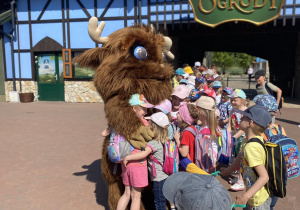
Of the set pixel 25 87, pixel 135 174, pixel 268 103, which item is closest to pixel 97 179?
pixel 135 174

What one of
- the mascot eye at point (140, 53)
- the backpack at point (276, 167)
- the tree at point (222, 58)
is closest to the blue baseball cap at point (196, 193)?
the backpack at point (276, 167)

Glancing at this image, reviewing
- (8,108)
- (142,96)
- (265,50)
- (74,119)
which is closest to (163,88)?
(142,96)

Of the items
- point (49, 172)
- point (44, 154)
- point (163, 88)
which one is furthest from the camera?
point (44, 154)

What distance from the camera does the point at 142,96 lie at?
8.40 feet

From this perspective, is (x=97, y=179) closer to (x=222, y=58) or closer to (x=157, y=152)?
(x=157, y=152)

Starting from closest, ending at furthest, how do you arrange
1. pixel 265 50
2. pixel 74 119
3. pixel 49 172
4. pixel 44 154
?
pixel 49 172, pixel 44 154, pixel 74 119, pixel 265 50

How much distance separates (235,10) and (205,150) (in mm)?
7512

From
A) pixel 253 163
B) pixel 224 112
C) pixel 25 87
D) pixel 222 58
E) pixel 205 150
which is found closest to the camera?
pixel 253 163

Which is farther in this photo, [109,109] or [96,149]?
[96,149]

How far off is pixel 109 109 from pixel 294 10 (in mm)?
8941

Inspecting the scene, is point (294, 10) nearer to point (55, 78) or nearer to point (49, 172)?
point (49, 172)

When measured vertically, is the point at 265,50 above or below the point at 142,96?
above

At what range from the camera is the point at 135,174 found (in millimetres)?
2490

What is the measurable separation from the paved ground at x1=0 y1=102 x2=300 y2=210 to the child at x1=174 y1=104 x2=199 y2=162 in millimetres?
1166
